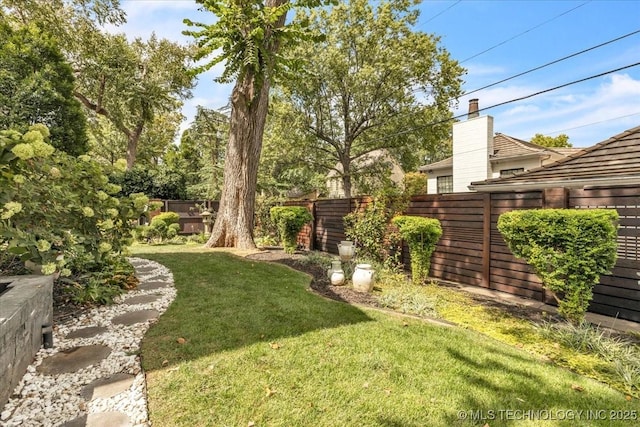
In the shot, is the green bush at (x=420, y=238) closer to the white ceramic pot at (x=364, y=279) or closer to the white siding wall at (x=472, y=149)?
the white ceramic pot at (x=364, y=279)

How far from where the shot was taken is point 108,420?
6.15 feet

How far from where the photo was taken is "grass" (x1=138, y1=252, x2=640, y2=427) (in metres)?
2.01

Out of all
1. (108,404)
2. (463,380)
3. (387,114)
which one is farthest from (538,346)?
(387,114)

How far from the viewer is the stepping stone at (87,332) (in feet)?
10.0

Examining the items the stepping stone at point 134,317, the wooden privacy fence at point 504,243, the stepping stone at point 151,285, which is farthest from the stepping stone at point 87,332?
the wooden privacy fence at point 504,243

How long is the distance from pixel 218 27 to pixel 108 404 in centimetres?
653

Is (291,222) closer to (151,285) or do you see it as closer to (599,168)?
(151,285)

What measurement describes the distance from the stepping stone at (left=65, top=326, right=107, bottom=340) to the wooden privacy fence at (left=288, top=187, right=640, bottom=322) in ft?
17.8

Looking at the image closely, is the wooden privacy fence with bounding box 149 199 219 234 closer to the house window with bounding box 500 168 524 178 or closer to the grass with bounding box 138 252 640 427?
the grass with bounding box 138 252 640 427

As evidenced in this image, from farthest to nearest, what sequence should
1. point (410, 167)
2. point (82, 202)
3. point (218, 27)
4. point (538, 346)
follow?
point (410, 167) < point (218, 27) < point (82, 202) < point (538, 346)

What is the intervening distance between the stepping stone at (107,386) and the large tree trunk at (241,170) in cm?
600

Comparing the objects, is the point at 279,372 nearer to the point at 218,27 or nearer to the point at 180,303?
the point at 180,303

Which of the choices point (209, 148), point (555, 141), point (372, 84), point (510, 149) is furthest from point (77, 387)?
point (555, 141)

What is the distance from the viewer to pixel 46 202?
350 centimetres
